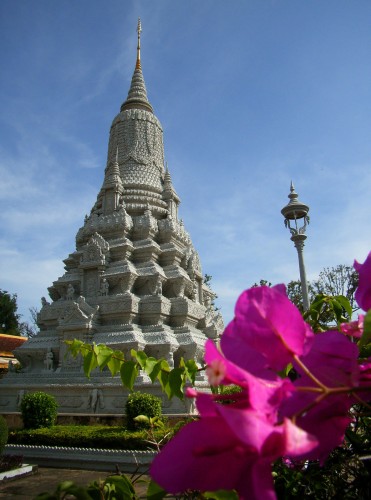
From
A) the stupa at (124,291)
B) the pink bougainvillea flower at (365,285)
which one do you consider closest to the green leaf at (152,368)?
the pink bougainvillea flower at (365,285)

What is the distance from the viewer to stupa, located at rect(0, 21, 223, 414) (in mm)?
14742

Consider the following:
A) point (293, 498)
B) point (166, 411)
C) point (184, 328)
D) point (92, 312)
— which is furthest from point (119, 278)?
point (293, 498)

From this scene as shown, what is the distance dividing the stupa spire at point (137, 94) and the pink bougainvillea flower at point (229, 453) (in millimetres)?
25121

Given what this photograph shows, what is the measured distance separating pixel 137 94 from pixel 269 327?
2600 centimetres

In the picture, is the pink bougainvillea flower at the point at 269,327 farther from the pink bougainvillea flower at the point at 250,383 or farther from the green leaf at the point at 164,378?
the green leaf at the point at 164,378

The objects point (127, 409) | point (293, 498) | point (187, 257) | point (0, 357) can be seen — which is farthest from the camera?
point (0, 357)

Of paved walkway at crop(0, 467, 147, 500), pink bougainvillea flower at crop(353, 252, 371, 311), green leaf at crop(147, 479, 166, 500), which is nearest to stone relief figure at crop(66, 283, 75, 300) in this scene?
paved walkway at crop(0, 467, 147, 500)

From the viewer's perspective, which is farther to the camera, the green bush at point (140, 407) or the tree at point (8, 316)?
the tree at point (8, 316)

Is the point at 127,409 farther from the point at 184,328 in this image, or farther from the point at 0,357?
the point at 0,357

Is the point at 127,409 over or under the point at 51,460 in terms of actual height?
over

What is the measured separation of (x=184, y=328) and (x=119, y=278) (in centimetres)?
347

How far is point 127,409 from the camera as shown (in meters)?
11.3

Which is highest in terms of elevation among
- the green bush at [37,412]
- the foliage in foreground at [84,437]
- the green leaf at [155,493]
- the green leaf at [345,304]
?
the green leaf at [345,304]

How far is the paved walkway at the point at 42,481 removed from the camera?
7.86 metres
